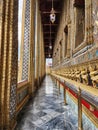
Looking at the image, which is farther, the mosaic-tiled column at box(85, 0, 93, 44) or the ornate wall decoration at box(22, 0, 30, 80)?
the ornate wall decoration at box(22, 0, 30, 80)

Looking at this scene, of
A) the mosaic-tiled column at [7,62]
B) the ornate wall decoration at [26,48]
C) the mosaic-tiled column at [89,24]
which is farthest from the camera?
the ornate wall decoration at [26,48]

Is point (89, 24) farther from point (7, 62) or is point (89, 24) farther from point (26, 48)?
point (26, 48)

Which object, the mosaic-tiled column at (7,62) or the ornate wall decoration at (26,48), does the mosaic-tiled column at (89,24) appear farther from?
the ornate wall decoration at (26,48)

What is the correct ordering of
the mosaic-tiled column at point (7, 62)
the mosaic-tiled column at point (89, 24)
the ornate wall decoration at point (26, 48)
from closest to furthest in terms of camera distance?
the mosaic-tiled column at point (7, 62) < the mosaic-tiled column at point (89, 24) < the ornate wall decoration at point (26, 48)

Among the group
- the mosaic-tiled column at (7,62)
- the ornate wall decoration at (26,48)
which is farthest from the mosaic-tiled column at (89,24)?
the ornate wall decoration at (26,48)

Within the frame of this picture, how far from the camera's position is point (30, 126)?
2.48 metres

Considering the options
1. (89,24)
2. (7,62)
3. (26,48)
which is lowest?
(7,62)

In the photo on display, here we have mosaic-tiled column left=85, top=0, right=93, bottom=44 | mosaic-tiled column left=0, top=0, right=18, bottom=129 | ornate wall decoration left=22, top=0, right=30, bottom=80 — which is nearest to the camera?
mosaic-tiled column left=0, top=0, right=18, bottom=129

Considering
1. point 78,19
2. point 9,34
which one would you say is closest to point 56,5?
point 78,19

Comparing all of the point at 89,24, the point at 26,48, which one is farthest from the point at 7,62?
the point at 26,48

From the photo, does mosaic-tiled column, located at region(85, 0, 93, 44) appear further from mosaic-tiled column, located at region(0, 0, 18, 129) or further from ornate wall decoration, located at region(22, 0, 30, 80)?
ornate wall decoration, located at region(22, 0, 30, 80)

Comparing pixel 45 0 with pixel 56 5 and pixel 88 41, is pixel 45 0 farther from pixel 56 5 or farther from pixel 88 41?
pixel 88 41

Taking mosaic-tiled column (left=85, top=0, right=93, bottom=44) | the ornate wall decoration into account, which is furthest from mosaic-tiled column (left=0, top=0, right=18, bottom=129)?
the ornate wall decoration

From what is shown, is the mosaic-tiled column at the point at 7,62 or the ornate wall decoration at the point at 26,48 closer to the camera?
the mosaic-tiled column at the point at 7,62
